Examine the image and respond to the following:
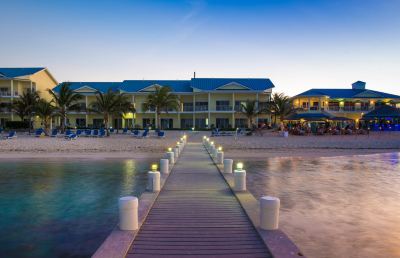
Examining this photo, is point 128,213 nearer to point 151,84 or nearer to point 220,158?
point 220,158

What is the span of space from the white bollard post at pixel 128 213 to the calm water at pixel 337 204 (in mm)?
2767

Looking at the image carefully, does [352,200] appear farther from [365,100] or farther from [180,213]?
[365,100]

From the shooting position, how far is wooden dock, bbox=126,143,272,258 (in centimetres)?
495

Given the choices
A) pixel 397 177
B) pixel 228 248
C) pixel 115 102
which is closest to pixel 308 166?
pixel 397 177

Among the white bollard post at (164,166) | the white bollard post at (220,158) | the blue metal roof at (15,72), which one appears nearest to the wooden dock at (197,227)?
the white bollard post at (164,166)

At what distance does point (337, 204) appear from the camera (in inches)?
317

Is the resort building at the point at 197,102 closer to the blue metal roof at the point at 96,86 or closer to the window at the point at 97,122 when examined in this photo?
the window at the point at 97,122

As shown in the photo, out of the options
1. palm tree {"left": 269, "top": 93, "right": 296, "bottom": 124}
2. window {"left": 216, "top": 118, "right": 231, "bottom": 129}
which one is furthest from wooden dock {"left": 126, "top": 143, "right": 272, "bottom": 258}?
window {"left": 216, "top": 118, "right": 231, "bottom": 129}

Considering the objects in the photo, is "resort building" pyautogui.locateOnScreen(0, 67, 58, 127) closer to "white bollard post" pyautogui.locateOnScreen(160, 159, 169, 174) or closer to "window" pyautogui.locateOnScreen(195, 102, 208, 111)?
"window" pyautogui.locateOnScreen(195, 102, 208, 111)

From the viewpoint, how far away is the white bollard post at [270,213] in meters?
5.62

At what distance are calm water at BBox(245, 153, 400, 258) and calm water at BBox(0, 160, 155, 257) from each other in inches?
147

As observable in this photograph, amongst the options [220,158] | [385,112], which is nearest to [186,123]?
[385,112]

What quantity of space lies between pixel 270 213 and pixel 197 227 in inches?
52.7

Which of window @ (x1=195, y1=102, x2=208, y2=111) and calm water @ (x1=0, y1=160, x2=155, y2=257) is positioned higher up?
window @ (x1=195, y1=102, x2=208, y2=111)
